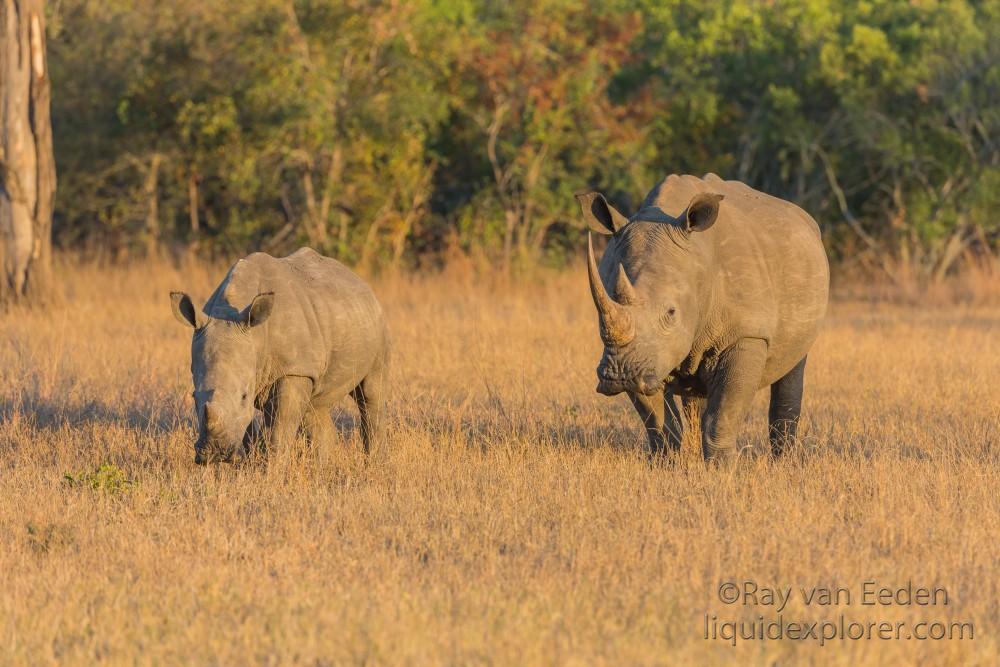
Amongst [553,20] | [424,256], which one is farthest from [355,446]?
[553,20]

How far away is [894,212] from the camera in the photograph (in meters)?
20.0

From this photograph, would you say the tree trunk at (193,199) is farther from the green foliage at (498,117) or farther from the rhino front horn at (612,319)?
the rhino front horn at (612,319)

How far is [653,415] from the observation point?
7816mm

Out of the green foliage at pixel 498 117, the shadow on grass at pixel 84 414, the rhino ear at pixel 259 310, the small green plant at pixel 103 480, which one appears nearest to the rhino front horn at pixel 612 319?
the rhino ear at pixel 259 310

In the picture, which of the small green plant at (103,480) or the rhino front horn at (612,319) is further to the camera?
the small green plant at (103,480)

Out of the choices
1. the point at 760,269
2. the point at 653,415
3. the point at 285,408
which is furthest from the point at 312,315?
the point at 760,269

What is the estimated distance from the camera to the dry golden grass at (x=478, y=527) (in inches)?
190

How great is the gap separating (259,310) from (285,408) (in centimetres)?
64

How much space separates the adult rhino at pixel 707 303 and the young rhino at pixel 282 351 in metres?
1.39

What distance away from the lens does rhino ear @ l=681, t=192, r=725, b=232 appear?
286 inches

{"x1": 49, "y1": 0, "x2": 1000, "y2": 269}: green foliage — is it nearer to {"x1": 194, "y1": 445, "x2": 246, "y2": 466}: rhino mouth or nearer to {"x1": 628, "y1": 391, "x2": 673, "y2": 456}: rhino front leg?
{"x1": 628, "y1": 391, "x2": 673, "y2": 456}: rhino front leg

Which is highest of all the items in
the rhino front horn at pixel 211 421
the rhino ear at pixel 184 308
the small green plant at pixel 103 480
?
the rhino ear at pixel 184 308

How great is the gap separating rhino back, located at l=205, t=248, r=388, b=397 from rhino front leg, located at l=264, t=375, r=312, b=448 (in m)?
0.06

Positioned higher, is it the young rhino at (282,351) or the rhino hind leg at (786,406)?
the young rhino at (282,351)
